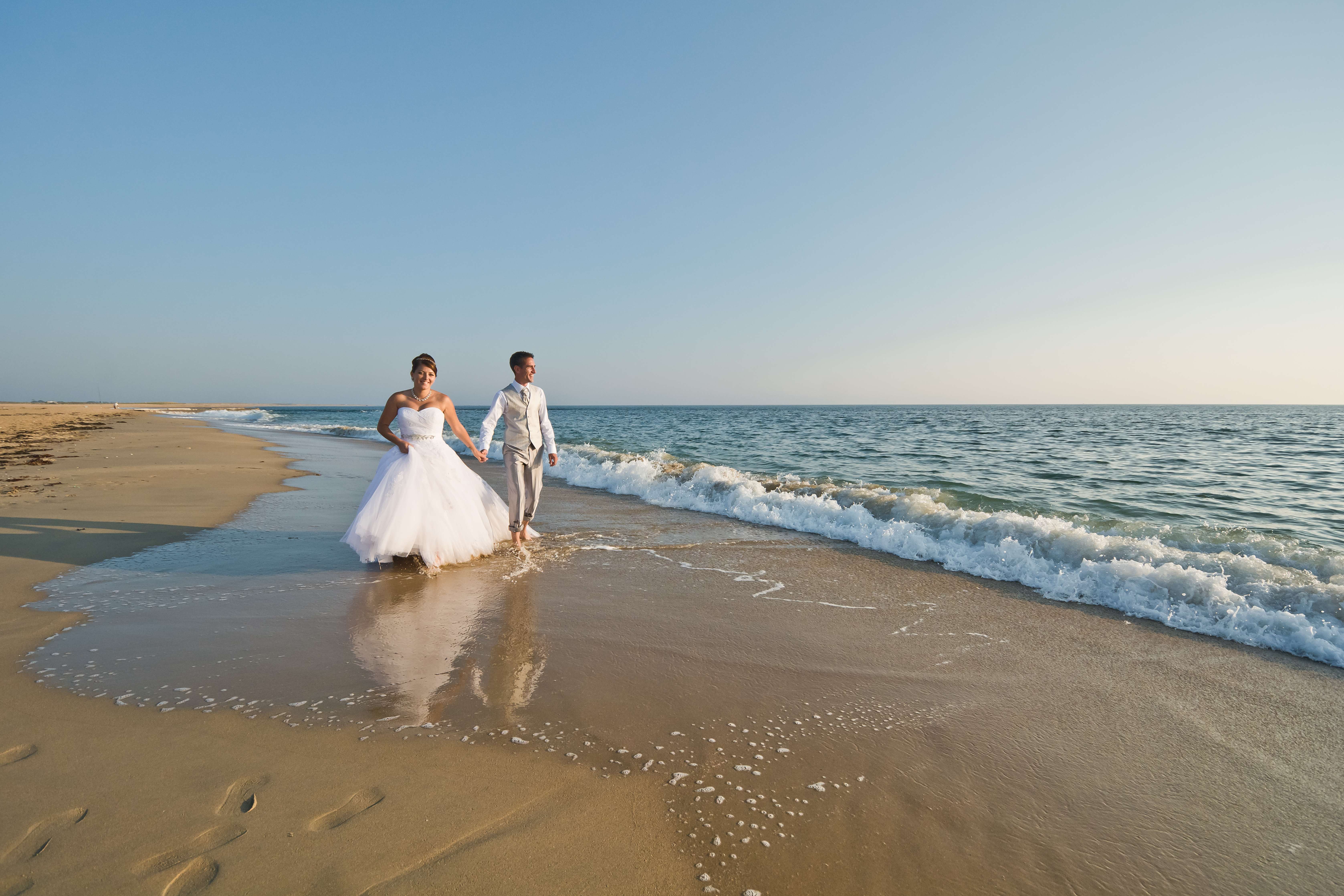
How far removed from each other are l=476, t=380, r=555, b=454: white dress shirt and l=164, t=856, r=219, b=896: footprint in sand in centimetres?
488

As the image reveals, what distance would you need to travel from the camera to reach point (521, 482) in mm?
7301

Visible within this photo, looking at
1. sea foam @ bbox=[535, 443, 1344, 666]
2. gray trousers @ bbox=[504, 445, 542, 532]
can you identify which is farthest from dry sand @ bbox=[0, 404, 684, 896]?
sea foam @ bbox=[535, 443, 1344, 666]

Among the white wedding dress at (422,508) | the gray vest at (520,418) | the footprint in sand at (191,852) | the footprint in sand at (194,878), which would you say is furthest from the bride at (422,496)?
the footprint in sand at (194,878)

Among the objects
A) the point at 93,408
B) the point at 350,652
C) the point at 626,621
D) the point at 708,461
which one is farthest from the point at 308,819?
the point at 93,408

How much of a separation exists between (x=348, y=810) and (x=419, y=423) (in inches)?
187

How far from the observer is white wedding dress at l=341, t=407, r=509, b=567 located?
6012mm

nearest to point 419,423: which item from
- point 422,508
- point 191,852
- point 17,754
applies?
point 422,508

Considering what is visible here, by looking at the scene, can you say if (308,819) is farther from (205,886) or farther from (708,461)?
(708,461)

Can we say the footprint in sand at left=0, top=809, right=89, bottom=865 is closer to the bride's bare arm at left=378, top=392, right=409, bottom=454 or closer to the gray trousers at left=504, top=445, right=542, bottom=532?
the bride's bare arm at left=378, top=392, right=409, bottom=454

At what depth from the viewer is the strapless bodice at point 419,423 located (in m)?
6.52

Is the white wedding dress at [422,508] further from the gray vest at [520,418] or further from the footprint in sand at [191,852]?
the footprint in sand at [191,852]

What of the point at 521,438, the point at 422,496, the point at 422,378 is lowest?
the point at 422,496

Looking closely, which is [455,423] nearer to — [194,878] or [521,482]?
[521,482]

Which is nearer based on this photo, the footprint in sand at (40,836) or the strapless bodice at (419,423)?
the footprint in sand at (40,836)
